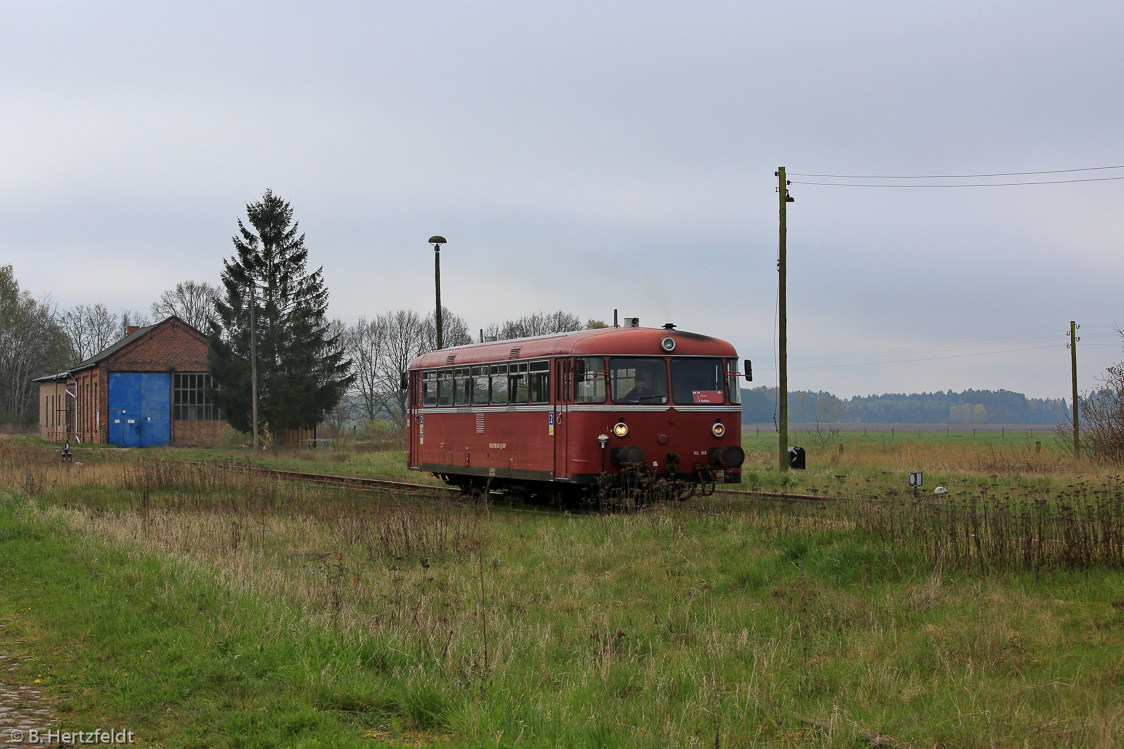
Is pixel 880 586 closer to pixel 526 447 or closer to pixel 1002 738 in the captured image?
pixel 1002 738

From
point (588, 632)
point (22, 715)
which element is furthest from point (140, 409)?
point (22, 715)

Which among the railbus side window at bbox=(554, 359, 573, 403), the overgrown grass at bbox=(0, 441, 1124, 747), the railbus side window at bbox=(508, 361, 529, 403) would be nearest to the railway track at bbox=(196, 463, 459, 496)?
the railbus side window at bbox=(508, 361, 529, 403)

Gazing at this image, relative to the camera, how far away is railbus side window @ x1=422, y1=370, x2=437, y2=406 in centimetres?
2211

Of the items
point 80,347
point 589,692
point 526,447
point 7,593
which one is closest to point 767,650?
point 589,692

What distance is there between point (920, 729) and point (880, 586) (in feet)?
12.6

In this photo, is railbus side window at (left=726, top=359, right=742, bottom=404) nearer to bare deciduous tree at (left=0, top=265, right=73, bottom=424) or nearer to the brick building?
the brick building

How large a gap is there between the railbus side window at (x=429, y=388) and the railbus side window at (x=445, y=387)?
25 centimetres

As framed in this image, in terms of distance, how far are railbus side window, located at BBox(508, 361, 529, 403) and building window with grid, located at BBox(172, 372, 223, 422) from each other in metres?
44.5

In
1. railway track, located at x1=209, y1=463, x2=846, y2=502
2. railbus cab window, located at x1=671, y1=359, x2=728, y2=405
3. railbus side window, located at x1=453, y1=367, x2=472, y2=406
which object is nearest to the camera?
railbus cab window, located at x1=671, y1=359, x2=728, y2=405

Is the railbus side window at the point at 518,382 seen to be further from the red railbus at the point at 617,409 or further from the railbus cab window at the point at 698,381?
the railbus cab window at the point at 698,381

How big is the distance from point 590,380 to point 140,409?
48.3 meters

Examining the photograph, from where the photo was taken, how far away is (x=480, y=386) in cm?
1977

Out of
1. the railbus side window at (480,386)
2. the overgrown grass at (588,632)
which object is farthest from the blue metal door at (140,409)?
the overgrown grass at (588,632)

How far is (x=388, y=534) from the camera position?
12.8 m
